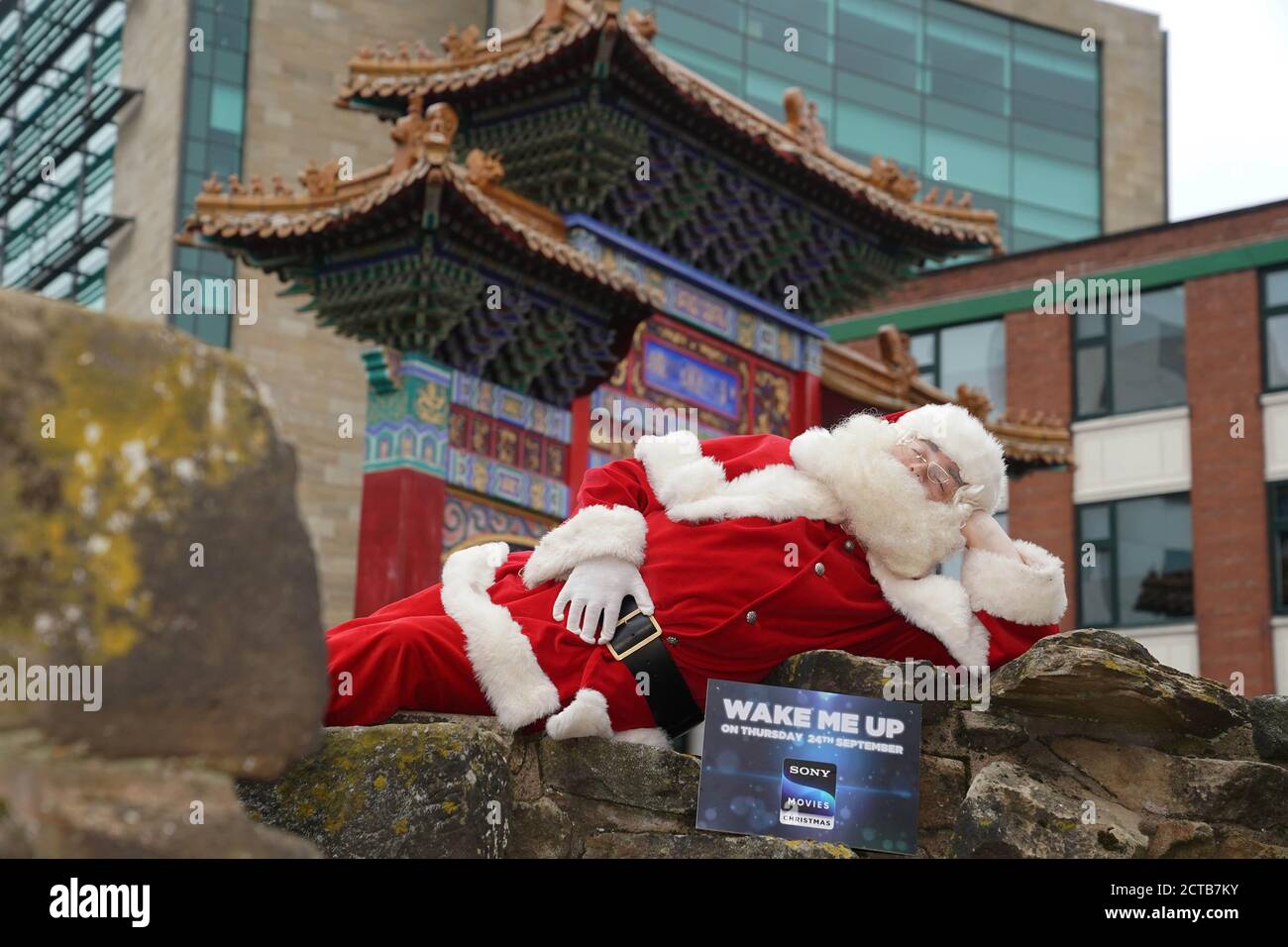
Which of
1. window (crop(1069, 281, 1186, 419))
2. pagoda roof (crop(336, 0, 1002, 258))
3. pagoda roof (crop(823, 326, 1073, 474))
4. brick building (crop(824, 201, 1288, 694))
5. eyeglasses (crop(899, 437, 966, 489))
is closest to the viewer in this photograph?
eyeglasses (crop(899, 437, 966, 489))

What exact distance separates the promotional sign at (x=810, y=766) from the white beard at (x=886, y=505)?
1.90ft

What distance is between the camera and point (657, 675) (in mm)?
4062

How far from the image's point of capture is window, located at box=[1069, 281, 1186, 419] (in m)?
22.6

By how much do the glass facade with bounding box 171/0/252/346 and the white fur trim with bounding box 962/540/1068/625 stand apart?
19822mm

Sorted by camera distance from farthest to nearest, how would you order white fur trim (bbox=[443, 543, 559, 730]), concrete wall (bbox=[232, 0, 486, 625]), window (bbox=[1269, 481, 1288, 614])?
concrete wall (bbox=[232, 0, 486, 625]) → window (bbox=[1269, 481, 1288, 614]) → white fur trim (bbox=[443, 543, 559, 730])

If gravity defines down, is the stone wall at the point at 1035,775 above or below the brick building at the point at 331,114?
below

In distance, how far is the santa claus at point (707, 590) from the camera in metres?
3.96

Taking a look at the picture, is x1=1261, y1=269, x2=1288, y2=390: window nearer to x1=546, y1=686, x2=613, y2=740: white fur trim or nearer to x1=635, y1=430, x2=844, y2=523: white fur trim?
x1=635, y1=430, x2=844, y2=523: white fur trim

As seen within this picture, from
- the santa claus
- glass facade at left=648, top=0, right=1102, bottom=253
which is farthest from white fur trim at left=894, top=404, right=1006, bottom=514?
glass facade at left=648, top=0, right=1102, bottom=253

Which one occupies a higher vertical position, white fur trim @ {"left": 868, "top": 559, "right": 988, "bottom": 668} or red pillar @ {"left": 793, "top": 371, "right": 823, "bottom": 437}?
red pillar @ {"left": 793, "top": 371, "right": 823, "bottom": 437}

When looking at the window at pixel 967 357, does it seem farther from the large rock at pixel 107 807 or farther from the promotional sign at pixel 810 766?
the large rock at pixel 107 807

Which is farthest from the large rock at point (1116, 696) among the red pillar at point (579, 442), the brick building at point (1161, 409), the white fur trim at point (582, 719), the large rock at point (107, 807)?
the brick building at point (1161, 409)

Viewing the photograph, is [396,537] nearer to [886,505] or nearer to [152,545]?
[886,505]
